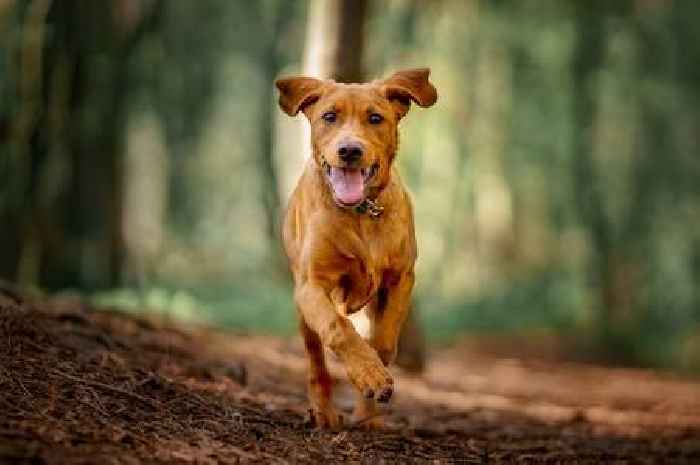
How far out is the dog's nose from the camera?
6133 mm

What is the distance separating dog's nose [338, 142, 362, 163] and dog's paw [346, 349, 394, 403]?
1.11m

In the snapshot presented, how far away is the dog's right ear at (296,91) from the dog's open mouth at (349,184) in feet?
2.36

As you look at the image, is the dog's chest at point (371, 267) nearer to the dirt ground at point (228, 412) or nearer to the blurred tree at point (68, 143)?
the dirt ground at point (228, 412)

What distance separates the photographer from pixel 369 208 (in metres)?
6.50

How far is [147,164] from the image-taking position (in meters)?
33.4

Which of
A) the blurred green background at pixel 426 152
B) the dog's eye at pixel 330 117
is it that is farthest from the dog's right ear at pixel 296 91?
the blurred green background at pixel 426 152

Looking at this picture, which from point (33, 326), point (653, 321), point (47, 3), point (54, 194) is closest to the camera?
point (33, 326)

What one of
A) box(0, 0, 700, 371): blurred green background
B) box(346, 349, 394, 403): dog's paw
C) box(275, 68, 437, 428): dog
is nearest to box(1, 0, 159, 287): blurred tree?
box(0, 0, 700, 371): blurred green background

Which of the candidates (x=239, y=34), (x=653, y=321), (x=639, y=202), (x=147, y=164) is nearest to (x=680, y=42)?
(x=639, y=202)

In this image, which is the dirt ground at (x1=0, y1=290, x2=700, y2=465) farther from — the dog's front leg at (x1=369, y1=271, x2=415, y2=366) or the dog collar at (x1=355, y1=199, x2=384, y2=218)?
the dog collar at (x1=355, y1=199, x2=384, y2=218)

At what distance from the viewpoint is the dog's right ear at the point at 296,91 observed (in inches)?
270

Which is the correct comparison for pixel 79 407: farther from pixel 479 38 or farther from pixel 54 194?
pixel 479 38

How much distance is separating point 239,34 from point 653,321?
38.3 feet

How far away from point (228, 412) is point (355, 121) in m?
1.89
